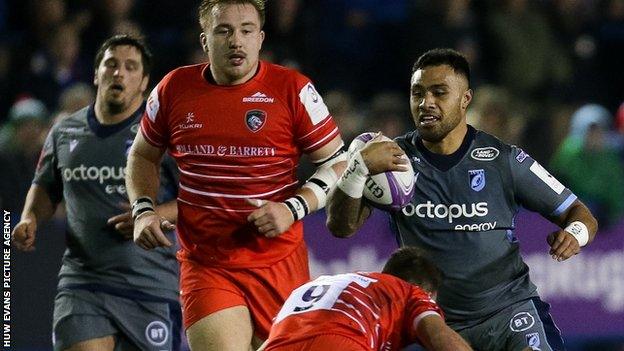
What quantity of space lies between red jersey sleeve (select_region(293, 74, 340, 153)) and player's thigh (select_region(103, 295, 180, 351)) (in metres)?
1.61

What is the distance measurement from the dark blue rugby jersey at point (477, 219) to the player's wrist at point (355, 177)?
0.37 meters

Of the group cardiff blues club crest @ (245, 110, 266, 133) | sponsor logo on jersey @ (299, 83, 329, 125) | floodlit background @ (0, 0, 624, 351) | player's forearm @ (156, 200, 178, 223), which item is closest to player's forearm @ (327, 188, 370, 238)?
sponsor logo on jersey @ (299, 83, 329, 125)

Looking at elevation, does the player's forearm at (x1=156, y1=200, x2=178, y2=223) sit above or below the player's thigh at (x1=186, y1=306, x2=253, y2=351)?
above

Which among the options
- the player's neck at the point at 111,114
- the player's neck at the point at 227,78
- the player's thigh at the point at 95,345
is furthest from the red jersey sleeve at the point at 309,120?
the player's thigh at the point at 95,345

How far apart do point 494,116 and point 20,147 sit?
396 cm

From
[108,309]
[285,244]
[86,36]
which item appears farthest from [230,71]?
[86,36]

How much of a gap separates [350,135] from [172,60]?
6.27 feet

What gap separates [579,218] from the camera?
6523mm

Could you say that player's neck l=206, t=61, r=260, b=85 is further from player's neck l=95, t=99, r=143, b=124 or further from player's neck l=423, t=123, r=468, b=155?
player's neck l=95, t=99, r=143, b=124

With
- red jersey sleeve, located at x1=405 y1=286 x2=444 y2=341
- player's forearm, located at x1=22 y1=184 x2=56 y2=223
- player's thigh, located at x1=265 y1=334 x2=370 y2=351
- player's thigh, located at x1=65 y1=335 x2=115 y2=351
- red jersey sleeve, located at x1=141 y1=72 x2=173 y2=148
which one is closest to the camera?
player's thigh, located at x1=265 y1=334 x2=370 y2=351

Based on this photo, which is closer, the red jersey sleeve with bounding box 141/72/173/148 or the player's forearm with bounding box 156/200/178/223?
the red jersey sleeve with bounding box 141/72/173/148

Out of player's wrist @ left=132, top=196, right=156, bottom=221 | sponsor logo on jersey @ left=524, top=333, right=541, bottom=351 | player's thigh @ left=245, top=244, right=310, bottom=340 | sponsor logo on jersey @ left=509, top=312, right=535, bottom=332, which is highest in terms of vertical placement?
player's wrist @ left=132, top=196, right=156, bottom=221

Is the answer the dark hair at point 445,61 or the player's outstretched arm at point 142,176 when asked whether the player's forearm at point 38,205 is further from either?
the dark hair at point 445,61

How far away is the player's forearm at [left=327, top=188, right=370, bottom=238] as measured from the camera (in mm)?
6371
